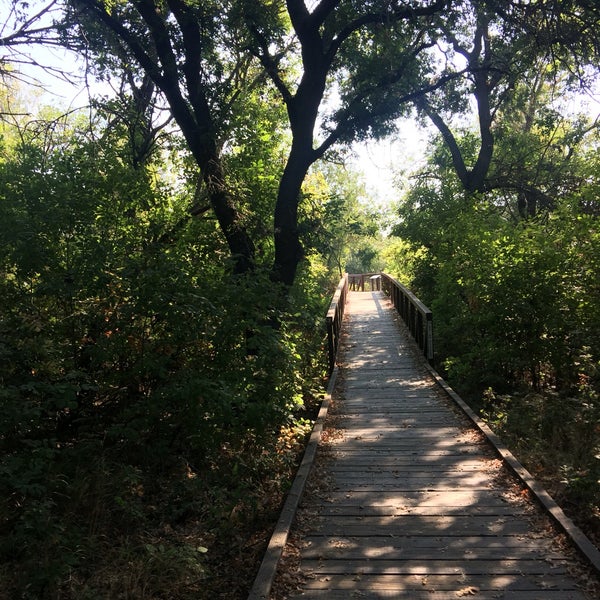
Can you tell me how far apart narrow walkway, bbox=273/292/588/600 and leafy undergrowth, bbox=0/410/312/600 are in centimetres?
54

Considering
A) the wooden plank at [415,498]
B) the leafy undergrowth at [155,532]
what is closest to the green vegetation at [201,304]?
the leafy undergrowth at [155,532]

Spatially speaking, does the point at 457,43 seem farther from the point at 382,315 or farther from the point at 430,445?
the point at 430,445

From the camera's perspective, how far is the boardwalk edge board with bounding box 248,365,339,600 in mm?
3098

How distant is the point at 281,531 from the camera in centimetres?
376

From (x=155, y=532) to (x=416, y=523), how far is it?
2226mm

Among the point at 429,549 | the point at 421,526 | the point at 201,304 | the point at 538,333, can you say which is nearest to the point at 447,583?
the point at 429,549

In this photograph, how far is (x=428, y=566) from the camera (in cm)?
331

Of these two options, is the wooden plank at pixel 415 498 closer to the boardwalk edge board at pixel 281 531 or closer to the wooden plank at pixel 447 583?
the boardwalk edge board at pixel 281 531

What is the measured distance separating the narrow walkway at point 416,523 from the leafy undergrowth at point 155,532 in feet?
1.77

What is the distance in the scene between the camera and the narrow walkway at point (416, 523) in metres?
3.12

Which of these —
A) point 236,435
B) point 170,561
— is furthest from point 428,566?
point 236,435

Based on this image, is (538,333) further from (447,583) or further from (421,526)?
(447,583)

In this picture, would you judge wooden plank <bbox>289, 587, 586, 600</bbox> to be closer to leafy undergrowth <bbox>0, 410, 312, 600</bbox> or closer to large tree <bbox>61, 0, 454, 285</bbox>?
leafy undergrowth <bbox>0, 410, 312, 600</bbox>

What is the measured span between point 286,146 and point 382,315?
6.07 meters
